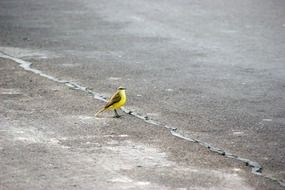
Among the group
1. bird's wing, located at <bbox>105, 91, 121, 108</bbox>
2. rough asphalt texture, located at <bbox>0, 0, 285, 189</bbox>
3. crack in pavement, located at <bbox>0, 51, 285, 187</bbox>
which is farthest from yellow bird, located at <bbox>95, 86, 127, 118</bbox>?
crack in pavement, located at <bbox>0, 51, 285, 187</bbox>

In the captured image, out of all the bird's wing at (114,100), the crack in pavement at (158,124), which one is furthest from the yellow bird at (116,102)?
the crack in pavement at (158,124)

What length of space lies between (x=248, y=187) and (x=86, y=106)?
3.81 m

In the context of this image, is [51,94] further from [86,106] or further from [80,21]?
[80,21]

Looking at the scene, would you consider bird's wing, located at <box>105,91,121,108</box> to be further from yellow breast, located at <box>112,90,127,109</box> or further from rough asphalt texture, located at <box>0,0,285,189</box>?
rough asphalt texture, located at <box>0,0,285,189</box>

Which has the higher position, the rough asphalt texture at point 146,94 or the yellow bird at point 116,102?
the yellow bird at point 116,102

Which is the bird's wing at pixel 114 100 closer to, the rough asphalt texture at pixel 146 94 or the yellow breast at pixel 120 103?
the yellow breast at pixel 120 103

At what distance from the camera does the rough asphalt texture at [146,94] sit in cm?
786

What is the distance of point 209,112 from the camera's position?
33.7ft

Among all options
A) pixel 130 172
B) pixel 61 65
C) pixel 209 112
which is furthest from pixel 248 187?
pixel 61 65

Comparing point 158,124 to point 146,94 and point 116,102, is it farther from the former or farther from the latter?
point 146,94

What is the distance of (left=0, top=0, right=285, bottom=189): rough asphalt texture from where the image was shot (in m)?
7.86

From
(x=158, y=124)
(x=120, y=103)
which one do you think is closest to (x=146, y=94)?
(x=120, y=103)

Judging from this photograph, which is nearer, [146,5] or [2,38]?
[2,38]

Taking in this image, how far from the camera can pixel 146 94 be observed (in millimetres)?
11359
